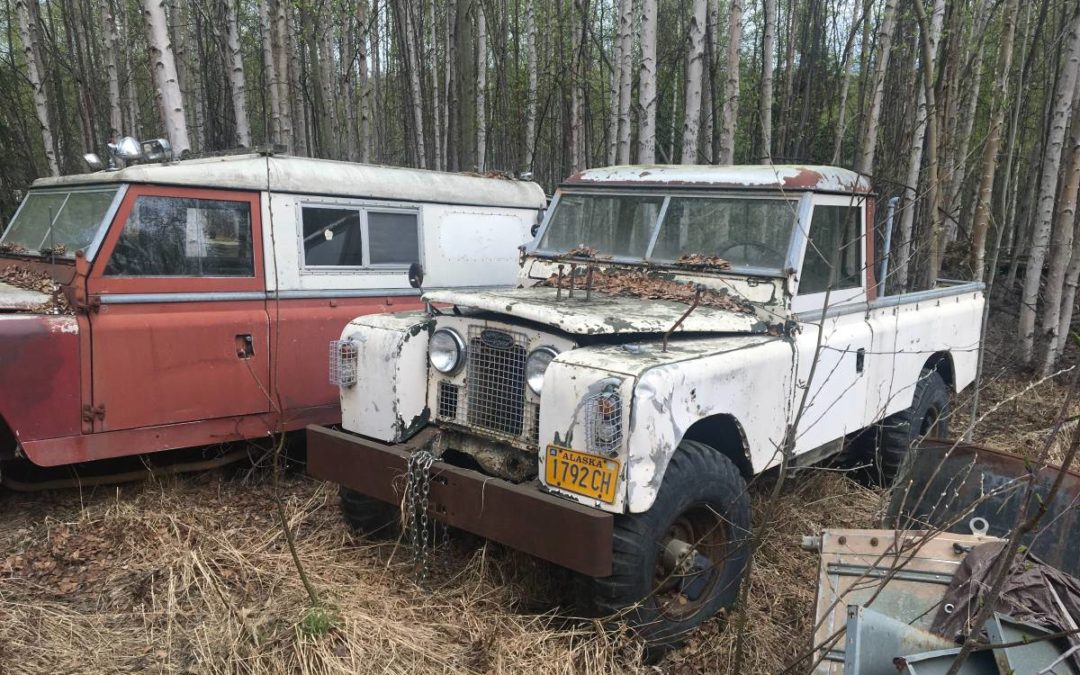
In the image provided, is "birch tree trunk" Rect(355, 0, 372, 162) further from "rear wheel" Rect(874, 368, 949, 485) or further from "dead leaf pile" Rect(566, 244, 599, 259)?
"rear wheel" Rect(874, 368, 949, 485)

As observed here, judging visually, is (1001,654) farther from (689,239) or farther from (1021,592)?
(689,239)

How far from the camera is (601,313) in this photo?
12.3 feet

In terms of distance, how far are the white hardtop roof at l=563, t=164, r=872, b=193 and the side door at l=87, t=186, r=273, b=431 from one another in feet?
7.47

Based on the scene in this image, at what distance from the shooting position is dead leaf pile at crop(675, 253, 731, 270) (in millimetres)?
4344

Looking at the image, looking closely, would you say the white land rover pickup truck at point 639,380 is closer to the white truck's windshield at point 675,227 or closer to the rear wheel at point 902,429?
the white truck's windshield at point 675,227

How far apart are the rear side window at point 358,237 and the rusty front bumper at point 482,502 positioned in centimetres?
179

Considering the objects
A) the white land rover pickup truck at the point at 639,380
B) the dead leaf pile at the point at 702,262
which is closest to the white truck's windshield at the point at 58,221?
the white land rover pickup truck at the point at 639,380

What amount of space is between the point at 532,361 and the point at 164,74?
5.27m

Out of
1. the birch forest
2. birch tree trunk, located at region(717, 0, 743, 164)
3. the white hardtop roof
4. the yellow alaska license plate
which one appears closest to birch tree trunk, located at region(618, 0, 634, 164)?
the birch forest

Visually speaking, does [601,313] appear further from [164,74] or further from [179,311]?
[164,74]

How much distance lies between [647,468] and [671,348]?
708mm

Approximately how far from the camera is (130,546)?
429 centimetres

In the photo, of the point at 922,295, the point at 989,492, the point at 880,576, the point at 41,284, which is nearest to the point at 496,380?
the point at 880,576

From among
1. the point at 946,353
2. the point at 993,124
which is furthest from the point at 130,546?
the point at 993,124
